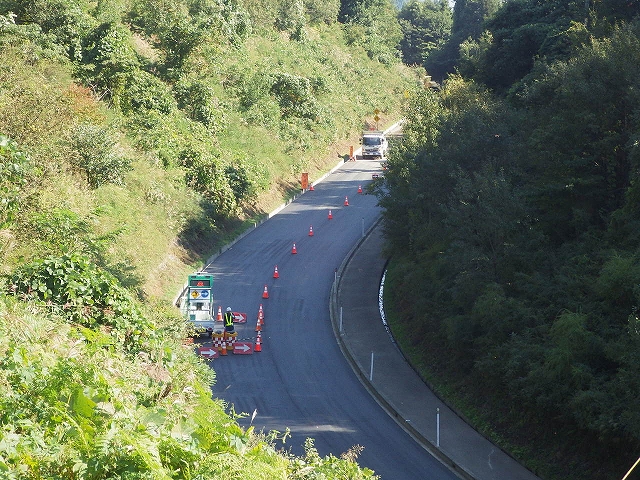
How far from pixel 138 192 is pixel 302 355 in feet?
33.8

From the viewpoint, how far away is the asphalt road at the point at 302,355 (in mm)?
18625

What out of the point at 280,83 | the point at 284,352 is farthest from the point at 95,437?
the point at 280,83

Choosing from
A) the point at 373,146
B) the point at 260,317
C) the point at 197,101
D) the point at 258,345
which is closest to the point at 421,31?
the point at 373,146

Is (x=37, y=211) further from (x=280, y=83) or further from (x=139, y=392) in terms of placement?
(x=280, y=83)

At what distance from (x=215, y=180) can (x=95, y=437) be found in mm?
27903

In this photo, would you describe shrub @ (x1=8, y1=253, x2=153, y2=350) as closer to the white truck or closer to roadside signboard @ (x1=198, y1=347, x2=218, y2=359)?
roadside signboard @ (x1=198, y1=347, x2=218, y2=359)

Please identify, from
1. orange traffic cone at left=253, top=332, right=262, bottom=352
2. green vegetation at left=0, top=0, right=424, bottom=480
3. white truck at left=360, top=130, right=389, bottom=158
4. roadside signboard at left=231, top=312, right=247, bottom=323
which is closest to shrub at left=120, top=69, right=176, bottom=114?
green vegetation at left=0, top=0, right=424, bottom=480

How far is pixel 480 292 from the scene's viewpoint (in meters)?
20.5

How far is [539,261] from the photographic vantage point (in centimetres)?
2039

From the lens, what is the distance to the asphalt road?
61.1 ft

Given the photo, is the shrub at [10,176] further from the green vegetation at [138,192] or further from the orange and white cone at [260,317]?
the orange and white cone at [260,317]

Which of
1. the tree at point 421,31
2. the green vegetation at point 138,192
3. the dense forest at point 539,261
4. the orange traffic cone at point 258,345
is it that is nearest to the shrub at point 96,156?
the green vegetation at point 138,192

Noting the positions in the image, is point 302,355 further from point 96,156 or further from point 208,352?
point 96,156

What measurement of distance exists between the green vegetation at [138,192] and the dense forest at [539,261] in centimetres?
460
